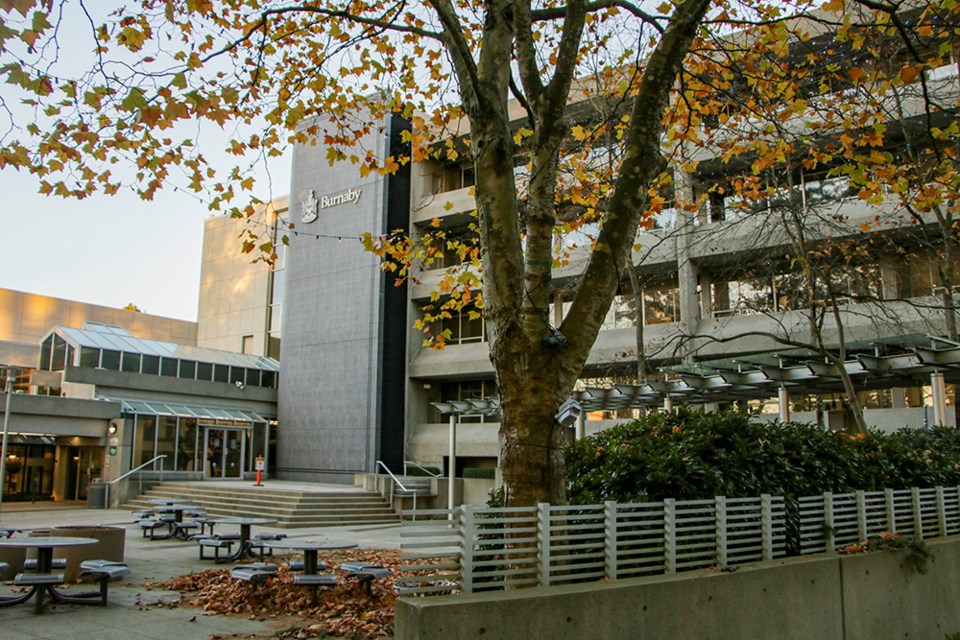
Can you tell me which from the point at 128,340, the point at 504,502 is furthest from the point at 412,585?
the point at 128,340

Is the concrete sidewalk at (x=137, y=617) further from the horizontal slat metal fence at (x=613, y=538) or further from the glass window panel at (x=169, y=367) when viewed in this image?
the glass window panel at (x=169, y=367)

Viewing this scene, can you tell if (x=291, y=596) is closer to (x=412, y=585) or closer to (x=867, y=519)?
(x=412, y=585)

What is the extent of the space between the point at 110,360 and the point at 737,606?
28.4 meters

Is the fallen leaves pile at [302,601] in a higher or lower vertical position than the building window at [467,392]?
lower

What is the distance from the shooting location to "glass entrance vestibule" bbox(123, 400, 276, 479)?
28.2 metres

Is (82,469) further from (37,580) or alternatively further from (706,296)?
(706,296)

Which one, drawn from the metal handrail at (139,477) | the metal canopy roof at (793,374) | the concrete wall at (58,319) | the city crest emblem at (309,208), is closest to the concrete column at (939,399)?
the metal canopy roof at (793,374)

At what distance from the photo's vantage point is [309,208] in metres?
35.3

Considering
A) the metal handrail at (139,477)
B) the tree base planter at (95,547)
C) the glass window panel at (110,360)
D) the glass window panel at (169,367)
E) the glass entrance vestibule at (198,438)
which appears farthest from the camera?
the glass window panel at (169,367)

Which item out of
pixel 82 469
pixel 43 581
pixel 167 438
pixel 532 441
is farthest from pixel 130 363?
pixel 532 441

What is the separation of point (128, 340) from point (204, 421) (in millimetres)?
4589

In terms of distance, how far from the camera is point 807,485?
26.5ft

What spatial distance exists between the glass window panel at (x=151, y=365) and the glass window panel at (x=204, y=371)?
6.75 ft

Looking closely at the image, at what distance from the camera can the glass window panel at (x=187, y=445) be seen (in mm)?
29609
